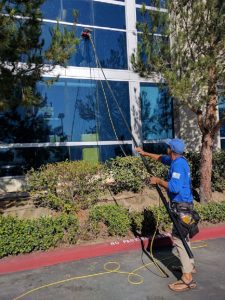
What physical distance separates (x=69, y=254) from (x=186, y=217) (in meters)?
2.15

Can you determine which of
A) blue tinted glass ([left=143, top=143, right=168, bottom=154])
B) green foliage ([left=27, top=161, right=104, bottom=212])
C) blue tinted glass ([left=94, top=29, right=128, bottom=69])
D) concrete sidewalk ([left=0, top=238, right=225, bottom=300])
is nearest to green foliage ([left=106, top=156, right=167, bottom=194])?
green foliage ([left=27, top=161, right=104, bottom=212])

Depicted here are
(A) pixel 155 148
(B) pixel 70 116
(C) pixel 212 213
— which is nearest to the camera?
(C) pixel 212 213

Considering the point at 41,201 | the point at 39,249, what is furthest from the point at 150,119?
the point at 39,249

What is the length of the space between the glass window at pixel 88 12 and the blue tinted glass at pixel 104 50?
0.28 m

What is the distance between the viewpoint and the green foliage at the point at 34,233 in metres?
6.16

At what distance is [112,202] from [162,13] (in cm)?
414

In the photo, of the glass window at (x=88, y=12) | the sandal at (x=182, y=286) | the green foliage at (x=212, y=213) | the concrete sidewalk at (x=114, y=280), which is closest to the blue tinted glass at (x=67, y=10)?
the glass window at (x=88, y=12)

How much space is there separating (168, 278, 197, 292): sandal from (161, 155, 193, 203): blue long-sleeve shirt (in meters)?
1.03

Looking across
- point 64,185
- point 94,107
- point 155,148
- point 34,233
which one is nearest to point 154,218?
point 64,185

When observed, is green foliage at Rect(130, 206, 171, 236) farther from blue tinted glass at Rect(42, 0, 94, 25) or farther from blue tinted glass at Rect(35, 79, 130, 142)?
blue tinted glass at Rect(42, 0, 94, 25)

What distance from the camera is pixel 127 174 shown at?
358 inches

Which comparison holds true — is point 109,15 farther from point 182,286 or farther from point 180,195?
point 182,286

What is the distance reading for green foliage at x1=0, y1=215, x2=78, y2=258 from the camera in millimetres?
6156

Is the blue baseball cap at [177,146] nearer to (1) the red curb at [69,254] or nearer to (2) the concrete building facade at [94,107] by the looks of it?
(1) the red curb at [69,254]
